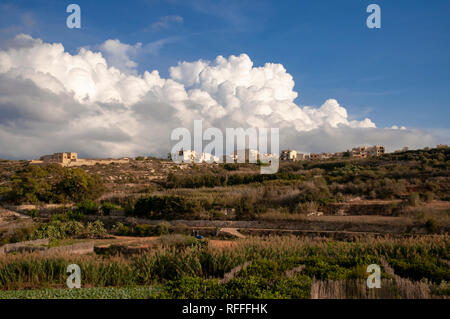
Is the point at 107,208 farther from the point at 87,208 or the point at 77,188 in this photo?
the point at 77,188

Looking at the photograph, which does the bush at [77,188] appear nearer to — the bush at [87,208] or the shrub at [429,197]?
the bush at [87,208]

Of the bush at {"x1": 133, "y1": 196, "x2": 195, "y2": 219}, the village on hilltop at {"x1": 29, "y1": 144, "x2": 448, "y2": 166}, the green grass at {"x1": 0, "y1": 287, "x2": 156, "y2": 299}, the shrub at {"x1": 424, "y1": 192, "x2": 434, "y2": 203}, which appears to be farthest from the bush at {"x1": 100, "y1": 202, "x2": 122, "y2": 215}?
the village on hilltop at {"x1": 29, "y1": 144, "x2": 448, "y2": 166}

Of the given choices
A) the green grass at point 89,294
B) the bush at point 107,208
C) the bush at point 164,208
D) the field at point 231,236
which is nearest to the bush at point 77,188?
the field at point 231,236

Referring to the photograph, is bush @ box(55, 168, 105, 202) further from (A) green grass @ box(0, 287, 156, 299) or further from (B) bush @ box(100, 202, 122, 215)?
(A) green grass @ box(0, 287, 156, 299)

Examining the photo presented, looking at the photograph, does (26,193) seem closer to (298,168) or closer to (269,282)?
(269,282)

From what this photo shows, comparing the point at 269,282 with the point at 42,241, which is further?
the point at 42,241

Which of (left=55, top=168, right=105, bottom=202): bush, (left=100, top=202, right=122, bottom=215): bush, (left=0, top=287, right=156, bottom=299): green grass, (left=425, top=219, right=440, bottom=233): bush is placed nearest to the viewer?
(left=0, top=287, right=156, bottom=299): green grass

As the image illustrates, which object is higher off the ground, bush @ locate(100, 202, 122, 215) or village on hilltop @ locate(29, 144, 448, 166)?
village on hilltop @ locate(29, 144, 448, 166)

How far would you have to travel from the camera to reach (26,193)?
31.0 meters

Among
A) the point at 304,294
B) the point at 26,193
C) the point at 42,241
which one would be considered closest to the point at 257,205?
the point at 42,241

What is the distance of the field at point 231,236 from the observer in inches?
256

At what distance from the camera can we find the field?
6.51 metres

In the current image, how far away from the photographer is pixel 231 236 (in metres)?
19.3
